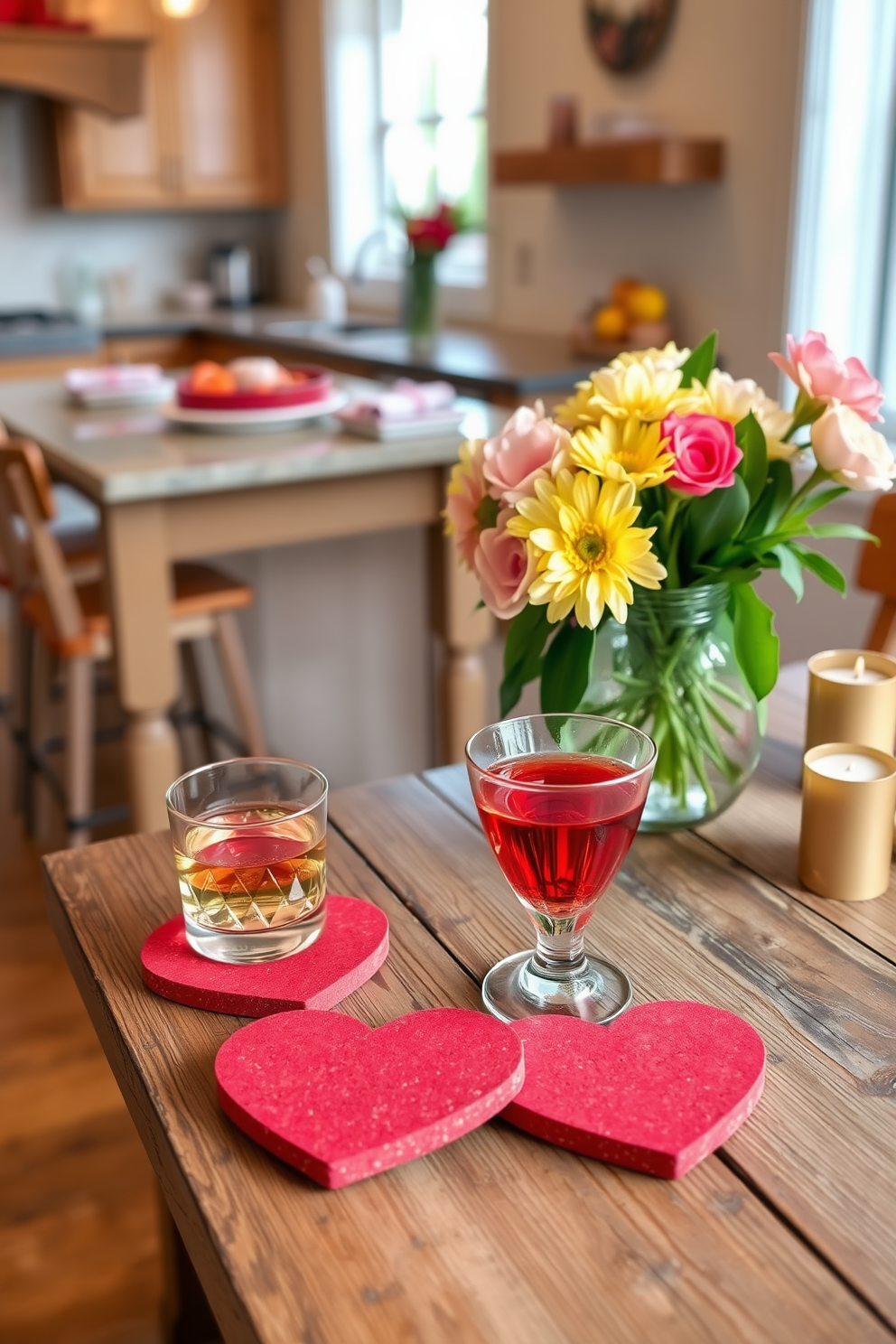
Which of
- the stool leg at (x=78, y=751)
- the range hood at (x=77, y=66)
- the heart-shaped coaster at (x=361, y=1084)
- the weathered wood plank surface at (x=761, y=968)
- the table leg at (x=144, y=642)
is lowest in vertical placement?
the stool leg at (x=78, y=751)

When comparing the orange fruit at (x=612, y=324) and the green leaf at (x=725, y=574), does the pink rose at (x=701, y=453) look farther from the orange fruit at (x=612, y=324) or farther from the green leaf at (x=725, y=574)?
the orange fruit at (x=612, y=324)

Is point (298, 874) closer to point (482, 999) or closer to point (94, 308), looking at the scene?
point (482, 999)

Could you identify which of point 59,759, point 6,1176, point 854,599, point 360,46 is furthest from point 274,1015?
point 360,46

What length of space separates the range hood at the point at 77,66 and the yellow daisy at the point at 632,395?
3.96 metres

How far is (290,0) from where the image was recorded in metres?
4.51

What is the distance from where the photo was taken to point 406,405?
85.9 inches

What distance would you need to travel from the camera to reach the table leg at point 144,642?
6.28 ft

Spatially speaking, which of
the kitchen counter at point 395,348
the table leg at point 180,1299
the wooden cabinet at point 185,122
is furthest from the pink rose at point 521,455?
the wooden cabinet at point 185,122

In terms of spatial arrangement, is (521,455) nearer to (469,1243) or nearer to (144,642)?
(469,1243)

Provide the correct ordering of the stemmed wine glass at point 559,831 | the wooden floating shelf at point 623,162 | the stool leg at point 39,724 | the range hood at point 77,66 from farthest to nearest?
the range hood at point 77,66
the wooden floating shelf at point 623,162
the stool leg at point 39,724
the stemmed wine glass at point 559,831

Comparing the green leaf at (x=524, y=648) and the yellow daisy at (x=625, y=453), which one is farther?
the green leaf at (x=524, y=648)

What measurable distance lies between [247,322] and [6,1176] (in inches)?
127

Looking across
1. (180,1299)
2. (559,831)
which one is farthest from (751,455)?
(180,1299)

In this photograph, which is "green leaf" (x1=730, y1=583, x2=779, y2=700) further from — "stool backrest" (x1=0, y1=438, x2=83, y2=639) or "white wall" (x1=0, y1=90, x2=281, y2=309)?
"white wall" (x1=0, y1=90, x2=281, y2=309)
